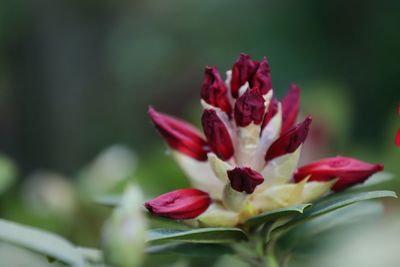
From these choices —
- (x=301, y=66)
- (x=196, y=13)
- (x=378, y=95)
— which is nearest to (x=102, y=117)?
(x=196, y=13)

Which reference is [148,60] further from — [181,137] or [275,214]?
[275,214]

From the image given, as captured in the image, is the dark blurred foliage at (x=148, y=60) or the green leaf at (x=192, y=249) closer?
the green leaf at (x=192, y=249)

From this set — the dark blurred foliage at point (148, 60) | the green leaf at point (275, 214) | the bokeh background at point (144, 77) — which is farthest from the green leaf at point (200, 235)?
the dark blurred foliage at point (148, 60)

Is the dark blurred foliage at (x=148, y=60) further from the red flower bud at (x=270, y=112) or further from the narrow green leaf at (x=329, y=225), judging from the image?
the red flower bud at (x=270, y=112)

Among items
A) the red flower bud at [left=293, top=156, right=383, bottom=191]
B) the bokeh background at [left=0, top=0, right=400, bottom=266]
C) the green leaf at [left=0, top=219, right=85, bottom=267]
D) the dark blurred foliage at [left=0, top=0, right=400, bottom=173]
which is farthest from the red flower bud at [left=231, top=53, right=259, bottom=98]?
the dark blurred foliage at [left=0, top=0, right=400, bottom=173]

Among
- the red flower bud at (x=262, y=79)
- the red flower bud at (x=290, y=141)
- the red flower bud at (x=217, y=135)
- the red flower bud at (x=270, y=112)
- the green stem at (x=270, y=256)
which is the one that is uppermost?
the red flower bud at (x=262, y=79)

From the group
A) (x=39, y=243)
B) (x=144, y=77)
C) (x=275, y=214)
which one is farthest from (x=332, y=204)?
(x=144, y=77)

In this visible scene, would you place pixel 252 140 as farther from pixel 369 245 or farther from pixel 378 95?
pixel 378 95
